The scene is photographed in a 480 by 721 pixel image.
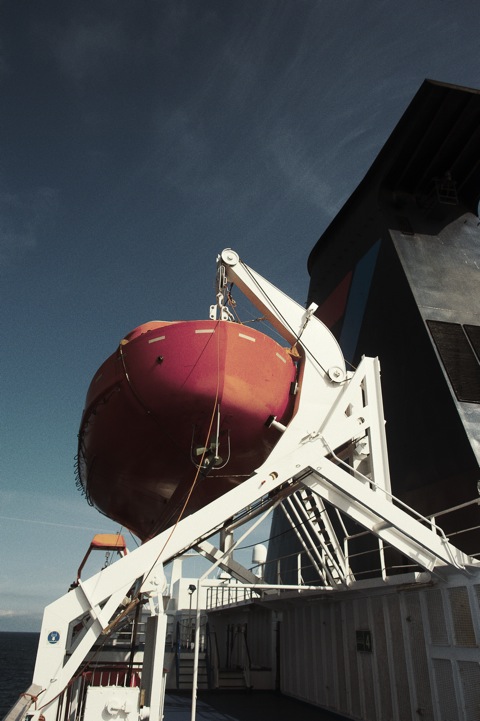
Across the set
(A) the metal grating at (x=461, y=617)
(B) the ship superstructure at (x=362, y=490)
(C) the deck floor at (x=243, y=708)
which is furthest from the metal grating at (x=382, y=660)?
(A) the metal grating at (x=461, y=617)

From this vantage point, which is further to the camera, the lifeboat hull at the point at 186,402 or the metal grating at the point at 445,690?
the lifeboat hull at the point at 186,402

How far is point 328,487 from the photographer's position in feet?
21.1

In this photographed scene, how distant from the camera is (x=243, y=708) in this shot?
Answer: 9891 millimetres

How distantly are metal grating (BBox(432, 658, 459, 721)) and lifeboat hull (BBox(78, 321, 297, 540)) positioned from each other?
3387mm

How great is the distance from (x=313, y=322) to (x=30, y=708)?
18.7 feet

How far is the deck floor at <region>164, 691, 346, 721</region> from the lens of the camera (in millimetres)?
8797

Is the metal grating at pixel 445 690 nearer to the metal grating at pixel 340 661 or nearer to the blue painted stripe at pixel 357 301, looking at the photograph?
the metal grating at pixel 340 661

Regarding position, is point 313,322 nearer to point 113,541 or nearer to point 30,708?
point 30,708

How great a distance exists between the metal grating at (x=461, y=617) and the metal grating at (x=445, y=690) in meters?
0.40

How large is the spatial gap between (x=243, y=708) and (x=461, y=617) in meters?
5.91

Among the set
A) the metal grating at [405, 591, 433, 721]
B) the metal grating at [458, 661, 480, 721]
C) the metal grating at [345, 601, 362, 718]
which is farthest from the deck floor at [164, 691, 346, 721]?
the metal grating at [458, 661, 480, 721]

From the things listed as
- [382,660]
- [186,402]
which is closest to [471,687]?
[382,660]

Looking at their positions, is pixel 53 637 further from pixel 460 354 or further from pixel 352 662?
pixel 460 354

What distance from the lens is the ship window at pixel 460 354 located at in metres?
8.30
